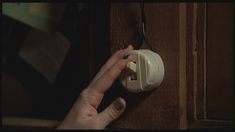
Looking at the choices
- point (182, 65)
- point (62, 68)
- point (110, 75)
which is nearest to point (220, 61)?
point (182, 65)

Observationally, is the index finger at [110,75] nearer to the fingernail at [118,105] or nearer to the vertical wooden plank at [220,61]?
the fingernail at [118,105]

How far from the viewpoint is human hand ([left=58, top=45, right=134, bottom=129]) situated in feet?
2.05

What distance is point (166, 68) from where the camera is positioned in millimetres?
646

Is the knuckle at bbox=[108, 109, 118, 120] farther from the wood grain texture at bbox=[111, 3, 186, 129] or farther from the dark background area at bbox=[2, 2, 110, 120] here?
the dark background area at bbox=[2, 2, 110, 120]

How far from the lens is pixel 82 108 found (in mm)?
656

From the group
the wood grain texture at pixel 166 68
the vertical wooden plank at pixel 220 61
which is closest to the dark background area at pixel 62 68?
the wood grain texture at pixel 166 68

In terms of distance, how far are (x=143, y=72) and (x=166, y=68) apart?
52mm

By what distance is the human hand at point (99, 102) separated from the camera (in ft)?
2.05

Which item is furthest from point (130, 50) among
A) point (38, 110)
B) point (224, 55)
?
point (38, 110)

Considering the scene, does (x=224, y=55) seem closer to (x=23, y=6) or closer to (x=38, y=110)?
(x=23, y=6)

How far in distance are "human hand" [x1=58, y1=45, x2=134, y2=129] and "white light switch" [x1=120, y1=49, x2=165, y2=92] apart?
0.01 metres

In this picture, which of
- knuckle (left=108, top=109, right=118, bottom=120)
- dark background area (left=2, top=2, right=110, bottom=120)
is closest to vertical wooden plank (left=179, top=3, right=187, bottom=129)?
knuckle (left=108, top=109, right=118, bottom=120)

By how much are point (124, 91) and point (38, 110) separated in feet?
1.28

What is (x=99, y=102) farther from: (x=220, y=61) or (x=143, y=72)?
(x=220, y=61)
